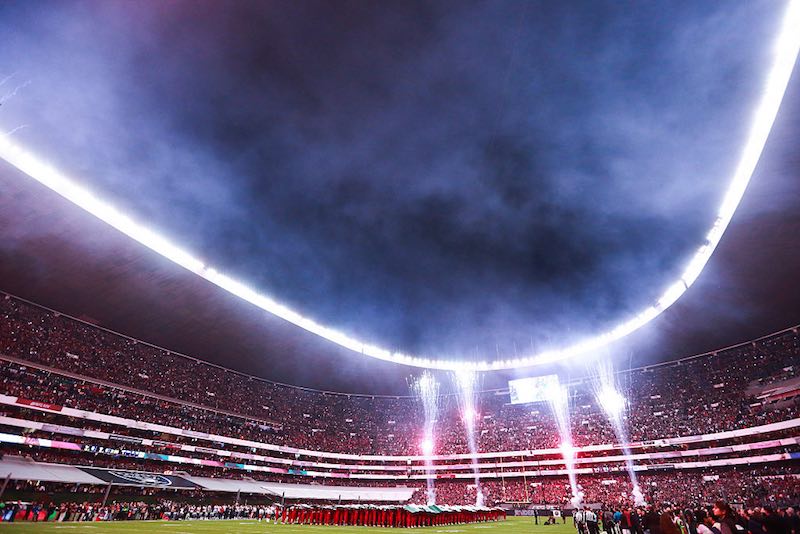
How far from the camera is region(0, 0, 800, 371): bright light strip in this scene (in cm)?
1848

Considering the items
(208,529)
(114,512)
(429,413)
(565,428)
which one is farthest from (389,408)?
(208,529)

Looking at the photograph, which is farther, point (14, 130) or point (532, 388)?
point (532, 388)

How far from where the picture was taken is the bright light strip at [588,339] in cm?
1848

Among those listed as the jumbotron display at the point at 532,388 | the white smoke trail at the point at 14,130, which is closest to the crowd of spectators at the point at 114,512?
the white smoke trail at the point at 14,130

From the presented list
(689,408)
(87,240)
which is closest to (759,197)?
(689,408)

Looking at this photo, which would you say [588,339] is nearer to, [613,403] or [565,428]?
[613,403]

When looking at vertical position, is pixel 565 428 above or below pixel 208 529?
above

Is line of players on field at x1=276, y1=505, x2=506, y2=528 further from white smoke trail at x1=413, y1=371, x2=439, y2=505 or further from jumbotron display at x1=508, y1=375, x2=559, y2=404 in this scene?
jumbotron display at x1=508, y1=375, x2=559, y2=404

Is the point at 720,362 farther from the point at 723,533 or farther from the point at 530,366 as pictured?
the point at 723,533

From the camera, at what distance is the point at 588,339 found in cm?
5184

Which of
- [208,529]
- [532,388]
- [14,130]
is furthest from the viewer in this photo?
[532,388]

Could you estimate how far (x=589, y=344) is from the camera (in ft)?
169

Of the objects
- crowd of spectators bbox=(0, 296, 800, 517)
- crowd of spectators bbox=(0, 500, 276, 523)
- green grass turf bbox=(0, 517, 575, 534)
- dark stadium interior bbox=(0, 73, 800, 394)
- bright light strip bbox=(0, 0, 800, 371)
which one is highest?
bright light strip bbox=(0, 0, 800, 371)

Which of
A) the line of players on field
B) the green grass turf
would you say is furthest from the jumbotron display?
the green grass turf
